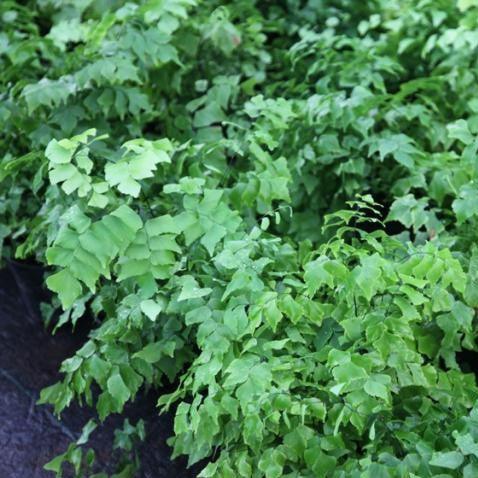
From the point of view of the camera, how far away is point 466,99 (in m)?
3.57

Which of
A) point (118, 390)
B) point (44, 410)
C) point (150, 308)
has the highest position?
point (150, 308)

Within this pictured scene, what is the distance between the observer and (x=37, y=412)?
305cm

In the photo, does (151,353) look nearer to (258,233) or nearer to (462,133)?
(258,233)

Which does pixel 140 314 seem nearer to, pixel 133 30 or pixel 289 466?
pixel 289 466

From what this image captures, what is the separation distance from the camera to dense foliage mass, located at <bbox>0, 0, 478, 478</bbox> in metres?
2.20

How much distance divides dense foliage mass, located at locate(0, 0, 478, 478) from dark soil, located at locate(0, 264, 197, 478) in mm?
110

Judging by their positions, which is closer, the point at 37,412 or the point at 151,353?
the point at 151,353

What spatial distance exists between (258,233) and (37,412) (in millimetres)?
1174

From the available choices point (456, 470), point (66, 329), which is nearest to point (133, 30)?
point (66, 329)

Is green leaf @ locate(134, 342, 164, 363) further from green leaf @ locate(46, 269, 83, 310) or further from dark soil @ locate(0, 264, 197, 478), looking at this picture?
dark soil @ locate(0, 264, 197, 478)

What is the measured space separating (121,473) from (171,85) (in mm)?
1708

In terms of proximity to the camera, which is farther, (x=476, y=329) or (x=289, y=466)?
(x=476, y=329)

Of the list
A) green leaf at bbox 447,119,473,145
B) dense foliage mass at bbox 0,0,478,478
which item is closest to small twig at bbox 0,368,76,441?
dense foliage mass at bbox 0,0,478,478

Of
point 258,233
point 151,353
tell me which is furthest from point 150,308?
point 258,233
